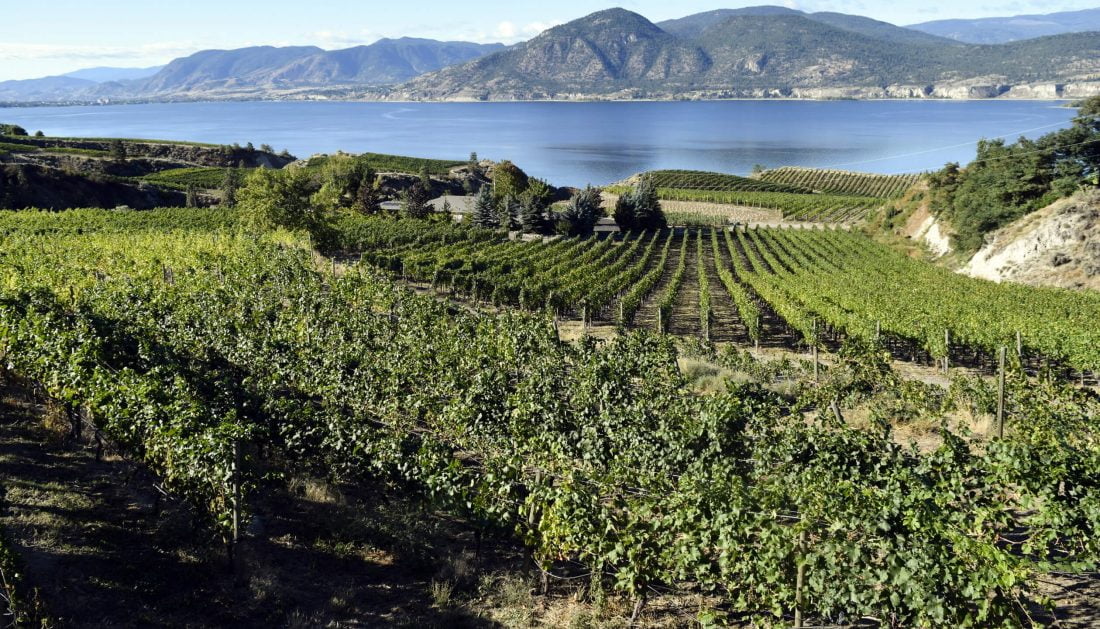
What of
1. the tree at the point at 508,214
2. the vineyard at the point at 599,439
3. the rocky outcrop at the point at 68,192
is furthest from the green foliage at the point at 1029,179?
the rocky outcrop at the point at 68,192

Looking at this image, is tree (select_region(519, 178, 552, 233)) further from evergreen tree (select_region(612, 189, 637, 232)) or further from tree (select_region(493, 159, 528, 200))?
tree (select_region(493, 159, 528, 200))

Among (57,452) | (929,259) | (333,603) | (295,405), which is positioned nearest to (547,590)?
(333,603)

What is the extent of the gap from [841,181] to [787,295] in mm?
102209

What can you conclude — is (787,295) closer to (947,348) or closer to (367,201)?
(947,348)

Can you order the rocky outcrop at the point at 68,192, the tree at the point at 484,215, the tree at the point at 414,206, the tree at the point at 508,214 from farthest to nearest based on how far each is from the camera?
1. the tree at the point at 414,206
2. the tree at the point at 508,214
3. the rocky outcrop at the point at 68,192
4. the tree at the point at 484,215

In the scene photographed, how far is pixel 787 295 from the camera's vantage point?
37.0 metres

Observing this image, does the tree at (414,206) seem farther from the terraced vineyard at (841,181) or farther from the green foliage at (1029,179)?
the terraced vineyard at (841,181)

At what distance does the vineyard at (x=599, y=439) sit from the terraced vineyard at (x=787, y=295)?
35 cm

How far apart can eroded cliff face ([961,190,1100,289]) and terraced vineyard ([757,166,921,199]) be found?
69125 millimetres

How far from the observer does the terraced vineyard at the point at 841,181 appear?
391 feet

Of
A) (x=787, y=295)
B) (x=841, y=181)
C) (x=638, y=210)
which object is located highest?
(x=841, y=181)

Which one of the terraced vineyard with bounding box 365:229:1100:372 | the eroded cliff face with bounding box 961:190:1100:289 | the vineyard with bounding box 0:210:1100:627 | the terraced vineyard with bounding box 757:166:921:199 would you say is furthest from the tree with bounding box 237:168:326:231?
the terraced vineyard with bounding box 757:166:921:199

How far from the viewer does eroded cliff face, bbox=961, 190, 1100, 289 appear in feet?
135

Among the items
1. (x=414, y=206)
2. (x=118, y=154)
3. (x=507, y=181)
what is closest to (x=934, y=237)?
(x=414, y=206)
